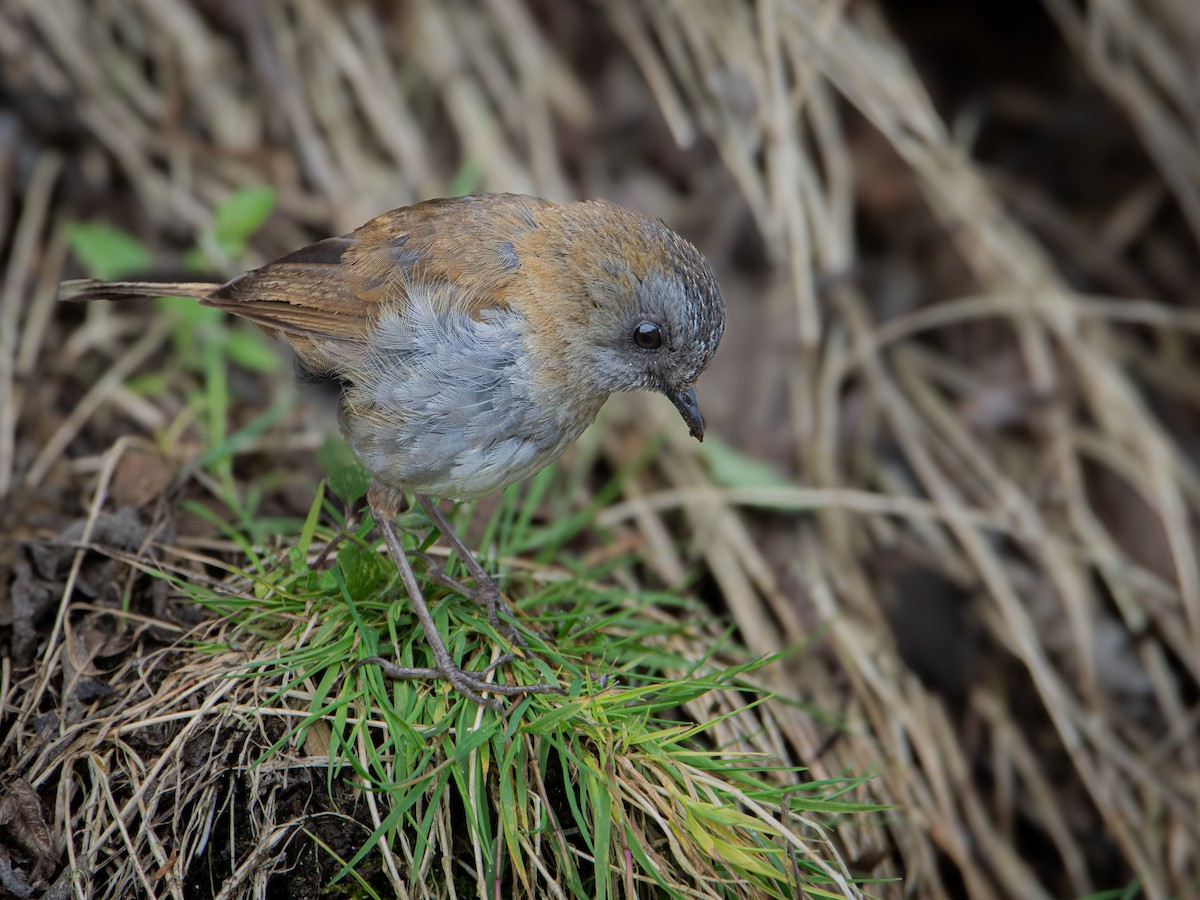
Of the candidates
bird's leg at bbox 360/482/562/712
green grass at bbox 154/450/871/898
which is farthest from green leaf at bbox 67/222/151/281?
bird's leg at bbox 360/482/562/712

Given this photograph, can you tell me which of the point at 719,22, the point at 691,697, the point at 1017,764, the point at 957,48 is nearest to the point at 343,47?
the point at 719,22

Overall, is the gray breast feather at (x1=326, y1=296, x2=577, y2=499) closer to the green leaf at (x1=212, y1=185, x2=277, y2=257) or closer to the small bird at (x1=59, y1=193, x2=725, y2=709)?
the small bird at (x1=59, y1=193, x2=725, y2=709)

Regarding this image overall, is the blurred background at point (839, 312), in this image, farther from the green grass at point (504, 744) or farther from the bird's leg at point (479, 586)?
the bird's leg at point (479, 586)

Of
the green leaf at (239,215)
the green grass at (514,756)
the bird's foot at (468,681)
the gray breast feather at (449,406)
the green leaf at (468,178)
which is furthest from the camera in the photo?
the green leaf at (468,178)

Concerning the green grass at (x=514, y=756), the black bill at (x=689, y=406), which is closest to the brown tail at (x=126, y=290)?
the green grass at (x=514, y=756)

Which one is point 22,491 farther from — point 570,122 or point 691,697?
point 570,122
